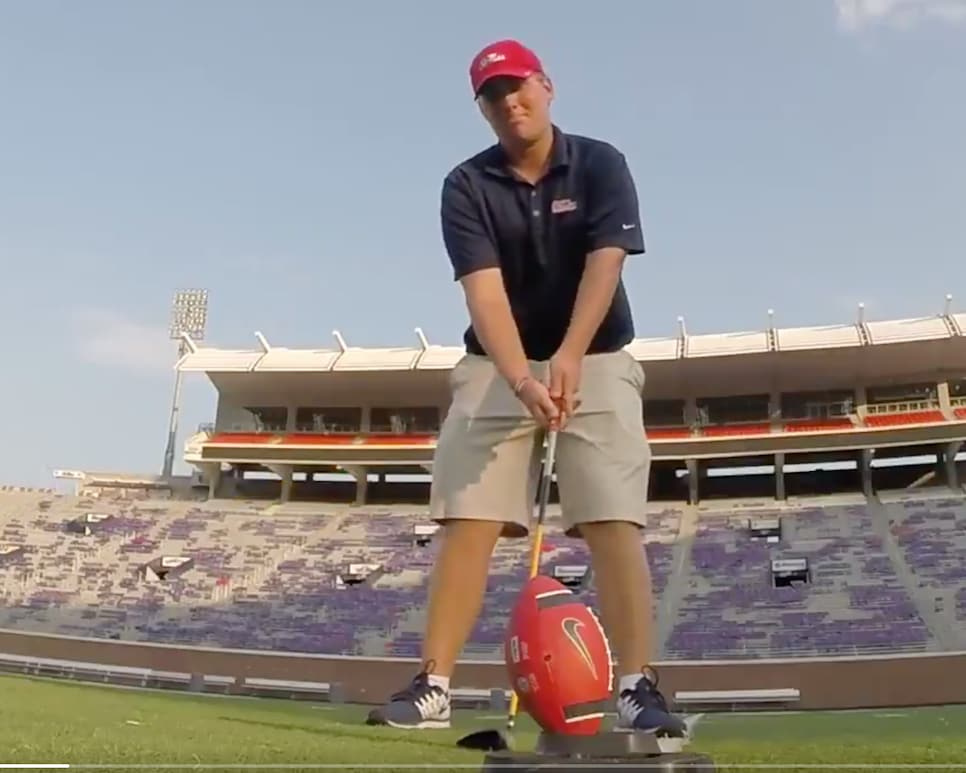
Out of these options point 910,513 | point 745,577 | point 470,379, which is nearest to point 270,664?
point 745,577

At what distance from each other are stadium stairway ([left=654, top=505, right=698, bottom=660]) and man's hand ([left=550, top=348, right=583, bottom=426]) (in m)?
16.2

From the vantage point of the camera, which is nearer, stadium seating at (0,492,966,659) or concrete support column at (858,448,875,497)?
stadium seating at (0,492,966,659)

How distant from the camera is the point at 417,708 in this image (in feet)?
7.51

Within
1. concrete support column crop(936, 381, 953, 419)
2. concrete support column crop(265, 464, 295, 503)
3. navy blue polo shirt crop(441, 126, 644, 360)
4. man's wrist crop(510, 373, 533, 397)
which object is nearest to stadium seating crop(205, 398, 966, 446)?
concrete support column crop(936, 381, 953, 419)

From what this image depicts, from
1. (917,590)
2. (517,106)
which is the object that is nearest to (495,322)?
(517,106)

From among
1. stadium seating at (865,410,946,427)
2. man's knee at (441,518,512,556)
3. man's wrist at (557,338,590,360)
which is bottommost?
man's knee at (441,518,512,556)

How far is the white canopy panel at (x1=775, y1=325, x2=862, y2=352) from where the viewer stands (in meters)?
27.9

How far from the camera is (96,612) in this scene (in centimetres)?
2411

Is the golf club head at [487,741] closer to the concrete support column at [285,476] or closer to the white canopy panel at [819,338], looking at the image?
the white canopy panel at [819,338]

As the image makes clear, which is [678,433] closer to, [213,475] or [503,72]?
[213,475]

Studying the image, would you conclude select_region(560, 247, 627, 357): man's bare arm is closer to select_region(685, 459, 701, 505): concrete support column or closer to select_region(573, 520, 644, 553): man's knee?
select_region(573, 520, 644, 553): man's knee

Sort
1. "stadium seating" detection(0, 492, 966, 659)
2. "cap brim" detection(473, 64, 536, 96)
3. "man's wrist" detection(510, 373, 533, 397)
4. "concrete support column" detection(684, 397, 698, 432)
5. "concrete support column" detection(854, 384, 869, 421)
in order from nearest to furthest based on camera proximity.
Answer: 1. "man's wrist" detection(510, 373, 533, 397)
2. "cap brim" detection(473, 64, 536, 96)
3. "stadium seating" detection(0, 492, 966, 659)
4. "concrete support column" detection(854, 384, 869, 421)
5. "concrete support column" detection(684, 397, 698, 432)

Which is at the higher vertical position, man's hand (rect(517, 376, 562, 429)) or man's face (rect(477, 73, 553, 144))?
man's face (rect(477, 73, 553, 144))

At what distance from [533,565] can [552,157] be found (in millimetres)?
1133
